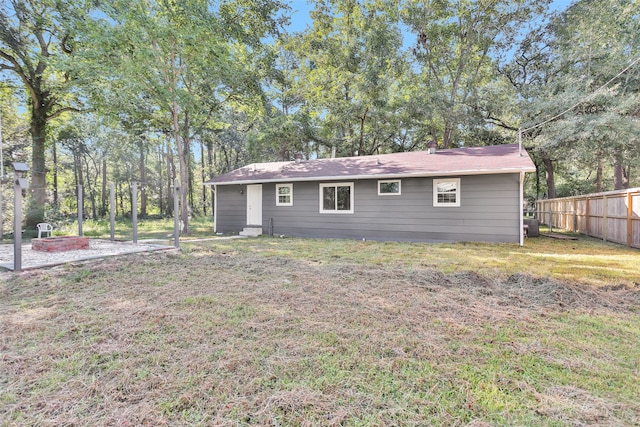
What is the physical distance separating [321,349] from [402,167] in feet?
25.3

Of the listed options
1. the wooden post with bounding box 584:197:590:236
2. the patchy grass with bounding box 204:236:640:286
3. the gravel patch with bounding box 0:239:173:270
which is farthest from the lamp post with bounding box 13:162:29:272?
the wooden post with bounding box 584:197:590:236

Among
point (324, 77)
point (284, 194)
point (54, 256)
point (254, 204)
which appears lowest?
point (54, 256)

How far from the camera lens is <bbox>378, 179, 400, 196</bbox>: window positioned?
9.08m

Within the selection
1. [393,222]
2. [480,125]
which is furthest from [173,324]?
[480,125]

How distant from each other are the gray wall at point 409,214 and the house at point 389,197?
2 cm

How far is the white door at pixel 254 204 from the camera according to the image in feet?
36.7

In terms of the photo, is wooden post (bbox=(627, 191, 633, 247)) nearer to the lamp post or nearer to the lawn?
the lawn

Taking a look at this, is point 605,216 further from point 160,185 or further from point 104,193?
point 104,193

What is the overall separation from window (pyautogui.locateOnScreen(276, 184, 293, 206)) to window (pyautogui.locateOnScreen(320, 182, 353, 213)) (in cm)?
123

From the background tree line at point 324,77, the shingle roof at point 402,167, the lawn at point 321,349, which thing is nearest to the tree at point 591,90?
the background tree line at point 324,77

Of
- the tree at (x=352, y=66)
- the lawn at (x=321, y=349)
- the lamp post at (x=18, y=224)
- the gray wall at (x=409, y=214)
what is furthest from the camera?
the tree at (x=352, y=66)

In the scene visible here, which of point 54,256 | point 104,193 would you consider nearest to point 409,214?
point 54,256

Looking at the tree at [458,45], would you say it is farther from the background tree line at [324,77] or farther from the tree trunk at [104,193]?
the tree trunk at [104,193]

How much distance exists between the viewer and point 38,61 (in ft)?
35.2
